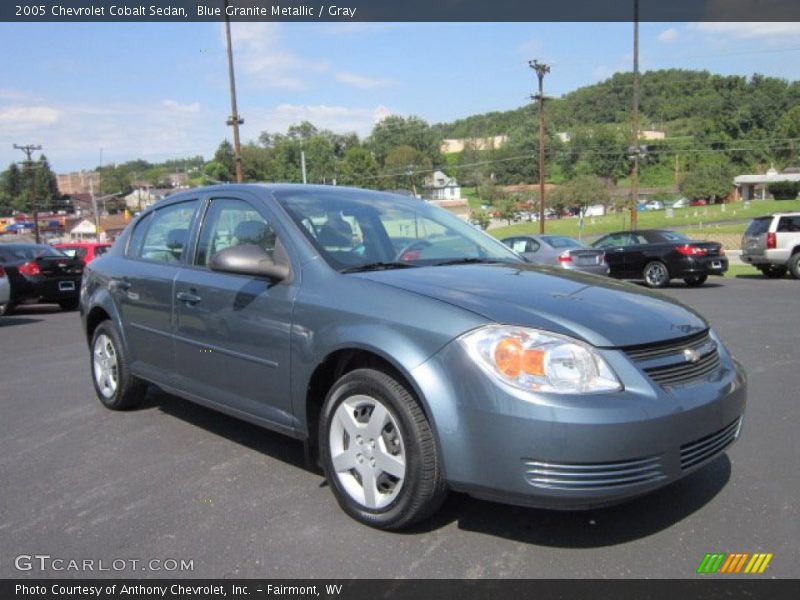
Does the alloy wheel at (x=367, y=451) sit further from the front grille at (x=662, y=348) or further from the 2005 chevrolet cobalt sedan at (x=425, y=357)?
the front grille at (x=662, y=348)

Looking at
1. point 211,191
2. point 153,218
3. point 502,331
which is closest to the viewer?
point 502,331

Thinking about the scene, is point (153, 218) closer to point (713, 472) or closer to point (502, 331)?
point (502, 331)

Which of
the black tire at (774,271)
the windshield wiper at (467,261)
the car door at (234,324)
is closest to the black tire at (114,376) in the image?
the car door at (234,324)

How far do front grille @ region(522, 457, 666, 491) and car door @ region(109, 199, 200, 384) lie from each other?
107 inches

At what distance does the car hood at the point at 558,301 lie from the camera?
288 cm

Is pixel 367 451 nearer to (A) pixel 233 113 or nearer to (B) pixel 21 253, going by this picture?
(B) pixel 21 253

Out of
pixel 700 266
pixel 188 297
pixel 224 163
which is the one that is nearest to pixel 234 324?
pixel 188 297

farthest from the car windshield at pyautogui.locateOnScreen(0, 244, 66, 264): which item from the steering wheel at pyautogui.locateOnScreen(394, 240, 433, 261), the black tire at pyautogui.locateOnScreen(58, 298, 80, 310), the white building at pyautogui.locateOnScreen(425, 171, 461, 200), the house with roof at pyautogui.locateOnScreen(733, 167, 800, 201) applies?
the house with roof at pyautogui.locateOnScreen(733, 167, 800, 201)

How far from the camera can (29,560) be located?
298cm

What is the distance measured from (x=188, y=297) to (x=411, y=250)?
144 centimetres

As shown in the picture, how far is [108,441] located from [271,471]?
1.41m

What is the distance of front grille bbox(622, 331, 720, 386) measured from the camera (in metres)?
2.86

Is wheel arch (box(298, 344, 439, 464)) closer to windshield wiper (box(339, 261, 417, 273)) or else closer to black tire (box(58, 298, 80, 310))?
windshield wiper (box(339, 261, 417, 273))
